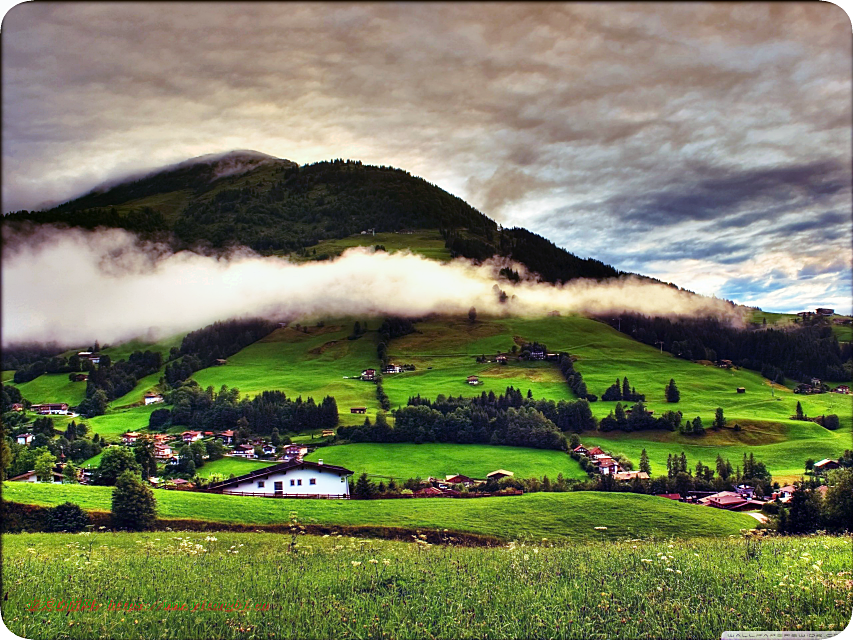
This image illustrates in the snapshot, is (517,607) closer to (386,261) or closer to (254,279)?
(254,279)

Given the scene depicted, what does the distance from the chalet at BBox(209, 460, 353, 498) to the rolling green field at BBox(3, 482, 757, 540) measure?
6.08ft

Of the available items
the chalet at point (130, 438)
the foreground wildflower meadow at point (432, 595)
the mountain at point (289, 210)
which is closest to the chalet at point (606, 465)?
the foreground wildflower meadow at point (432, 595)

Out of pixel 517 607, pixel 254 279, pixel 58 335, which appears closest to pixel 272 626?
pixel 517 607

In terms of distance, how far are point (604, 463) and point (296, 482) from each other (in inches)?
1010

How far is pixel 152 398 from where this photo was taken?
235ft

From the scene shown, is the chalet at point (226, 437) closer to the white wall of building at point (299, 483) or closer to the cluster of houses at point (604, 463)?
the white wall of building at point (299, 483)

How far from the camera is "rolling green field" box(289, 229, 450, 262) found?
11366 centimetres

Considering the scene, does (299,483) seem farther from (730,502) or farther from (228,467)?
(730,502)

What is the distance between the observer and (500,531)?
76.2ft

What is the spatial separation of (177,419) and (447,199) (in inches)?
5028

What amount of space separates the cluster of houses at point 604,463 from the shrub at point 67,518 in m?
31.7

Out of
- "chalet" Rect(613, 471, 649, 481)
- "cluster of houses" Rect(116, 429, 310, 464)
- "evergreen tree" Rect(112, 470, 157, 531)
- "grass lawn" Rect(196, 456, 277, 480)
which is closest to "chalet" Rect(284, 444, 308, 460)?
"cluster of houses" Rect(116, 429, 310, 464)

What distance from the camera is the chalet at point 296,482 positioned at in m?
28.6

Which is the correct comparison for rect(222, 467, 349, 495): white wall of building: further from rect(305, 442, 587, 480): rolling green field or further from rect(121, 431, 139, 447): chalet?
rect(121, 431, 139, 447): chalet
